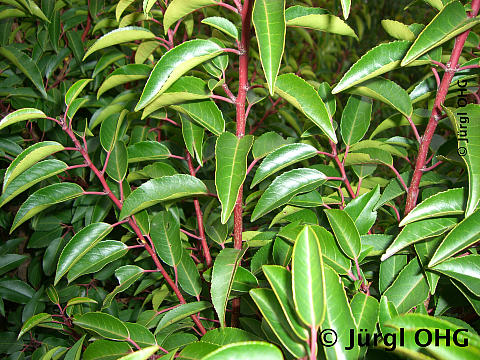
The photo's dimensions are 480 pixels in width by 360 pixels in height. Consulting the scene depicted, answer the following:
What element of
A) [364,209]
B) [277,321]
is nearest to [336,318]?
[277,321]

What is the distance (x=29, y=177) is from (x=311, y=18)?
0.62 metres

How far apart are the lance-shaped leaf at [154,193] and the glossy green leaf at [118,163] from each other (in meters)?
0.15

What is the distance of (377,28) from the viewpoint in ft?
13.3

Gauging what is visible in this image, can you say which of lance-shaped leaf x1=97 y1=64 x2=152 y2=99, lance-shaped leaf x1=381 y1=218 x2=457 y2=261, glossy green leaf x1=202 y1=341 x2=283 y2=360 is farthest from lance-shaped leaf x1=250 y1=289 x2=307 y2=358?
lance-shaped leaf x1=97 y1=64 x2=152 y2=99

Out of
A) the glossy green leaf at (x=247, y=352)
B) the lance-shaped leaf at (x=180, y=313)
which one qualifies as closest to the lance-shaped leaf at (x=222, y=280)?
the lance-shaped leaf at (x=180, y=313)

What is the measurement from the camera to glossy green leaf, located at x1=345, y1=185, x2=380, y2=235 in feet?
2.45

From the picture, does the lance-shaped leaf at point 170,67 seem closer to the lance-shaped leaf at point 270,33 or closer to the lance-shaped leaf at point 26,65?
the lance-shaped leaf at point 270,33

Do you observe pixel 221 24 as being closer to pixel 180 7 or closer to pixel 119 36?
pixel 180 7

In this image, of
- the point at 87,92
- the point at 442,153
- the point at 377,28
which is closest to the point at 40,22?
the point at 87,92

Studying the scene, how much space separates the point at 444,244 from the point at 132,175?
0.72 m

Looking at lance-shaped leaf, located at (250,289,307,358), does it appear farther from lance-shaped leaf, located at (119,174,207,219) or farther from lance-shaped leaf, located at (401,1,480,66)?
lance-shaped leaf, located at (401,1,480,66)

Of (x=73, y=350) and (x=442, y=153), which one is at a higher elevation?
(x=442, y=153)

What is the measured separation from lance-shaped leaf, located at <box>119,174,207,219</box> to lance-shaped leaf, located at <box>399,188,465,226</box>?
1.27 feet

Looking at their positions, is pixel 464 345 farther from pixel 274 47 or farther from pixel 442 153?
pixel 442 153
